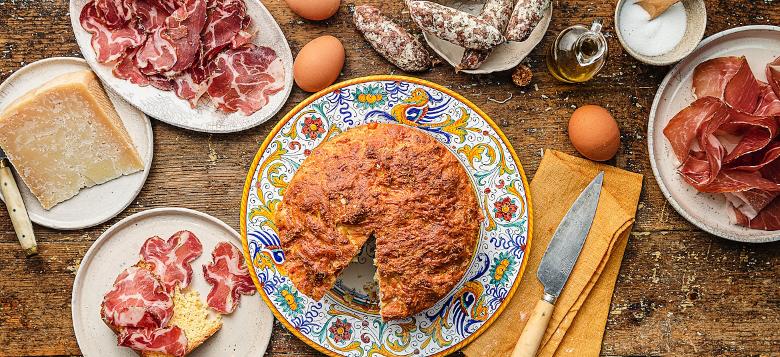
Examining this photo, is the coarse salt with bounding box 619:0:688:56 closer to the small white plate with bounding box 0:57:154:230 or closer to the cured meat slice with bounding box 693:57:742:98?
the cured meat slice with bounding box 693:57:742:98

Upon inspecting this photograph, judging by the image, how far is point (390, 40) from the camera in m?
2.60

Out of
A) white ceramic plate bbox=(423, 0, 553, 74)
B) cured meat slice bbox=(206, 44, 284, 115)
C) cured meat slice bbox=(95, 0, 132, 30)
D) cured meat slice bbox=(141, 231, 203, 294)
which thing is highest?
cured meat slice bbox=(95, 0, 132, 30)

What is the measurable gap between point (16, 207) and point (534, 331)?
2.30m

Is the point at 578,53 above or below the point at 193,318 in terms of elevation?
above

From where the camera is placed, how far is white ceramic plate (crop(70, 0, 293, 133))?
2.64m

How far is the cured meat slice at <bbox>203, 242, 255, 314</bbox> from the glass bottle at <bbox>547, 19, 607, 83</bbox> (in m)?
1.63

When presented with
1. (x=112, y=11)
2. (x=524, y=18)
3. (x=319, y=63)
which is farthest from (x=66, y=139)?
(x=524, y=18)

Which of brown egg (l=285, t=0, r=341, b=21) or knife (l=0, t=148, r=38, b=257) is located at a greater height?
brown egg (l=285, t=0, r=341, b=21)

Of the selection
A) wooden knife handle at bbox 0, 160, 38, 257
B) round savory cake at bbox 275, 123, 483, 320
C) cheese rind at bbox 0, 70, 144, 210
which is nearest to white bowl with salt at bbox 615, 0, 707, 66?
round savory cake at bbox 275, 123, 483, 320

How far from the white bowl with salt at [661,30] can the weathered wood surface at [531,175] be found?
4.6 inches

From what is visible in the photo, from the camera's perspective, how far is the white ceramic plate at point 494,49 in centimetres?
260

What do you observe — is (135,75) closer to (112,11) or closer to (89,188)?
(112,11)

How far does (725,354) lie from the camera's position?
2.80 m

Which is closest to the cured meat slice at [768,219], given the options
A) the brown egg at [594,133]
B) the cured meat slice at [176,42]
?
the brown egg at [594,133]
